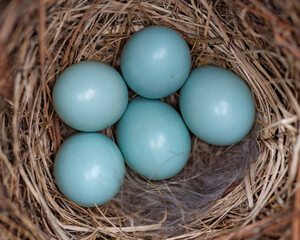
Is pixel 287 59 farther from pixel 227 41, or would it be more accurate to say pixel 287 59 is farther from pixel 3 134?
pixel 3 134

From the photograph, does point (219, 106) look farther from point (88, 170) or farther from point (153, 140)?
point (88, 170)

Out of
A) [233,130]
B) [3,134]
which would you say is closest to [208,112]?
[233,130]

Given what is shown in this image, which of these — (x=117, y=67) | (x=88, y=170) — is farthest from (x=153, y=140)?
(x=117, y=67)

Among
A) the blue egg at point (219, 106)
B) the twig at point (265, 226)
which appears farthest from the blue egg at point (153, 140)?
the twig at point (265, 226)

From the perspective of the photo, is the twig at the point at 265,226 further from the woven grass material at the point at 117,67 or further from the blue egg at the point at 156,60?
the blue egg at the point at 156,60

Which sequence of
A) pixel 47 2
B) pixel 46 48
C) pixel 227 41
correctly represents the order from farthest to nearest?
1. pixel 227 41
2. pixel 46 48
3. pixel 47 2

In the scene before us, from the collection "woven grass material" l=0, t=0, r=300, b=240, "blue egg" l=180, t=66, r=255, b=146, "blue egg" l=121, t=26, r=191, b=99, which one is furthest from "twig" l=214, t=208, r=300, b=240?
"blue egg" l=121, t=26, r=191, b=99
